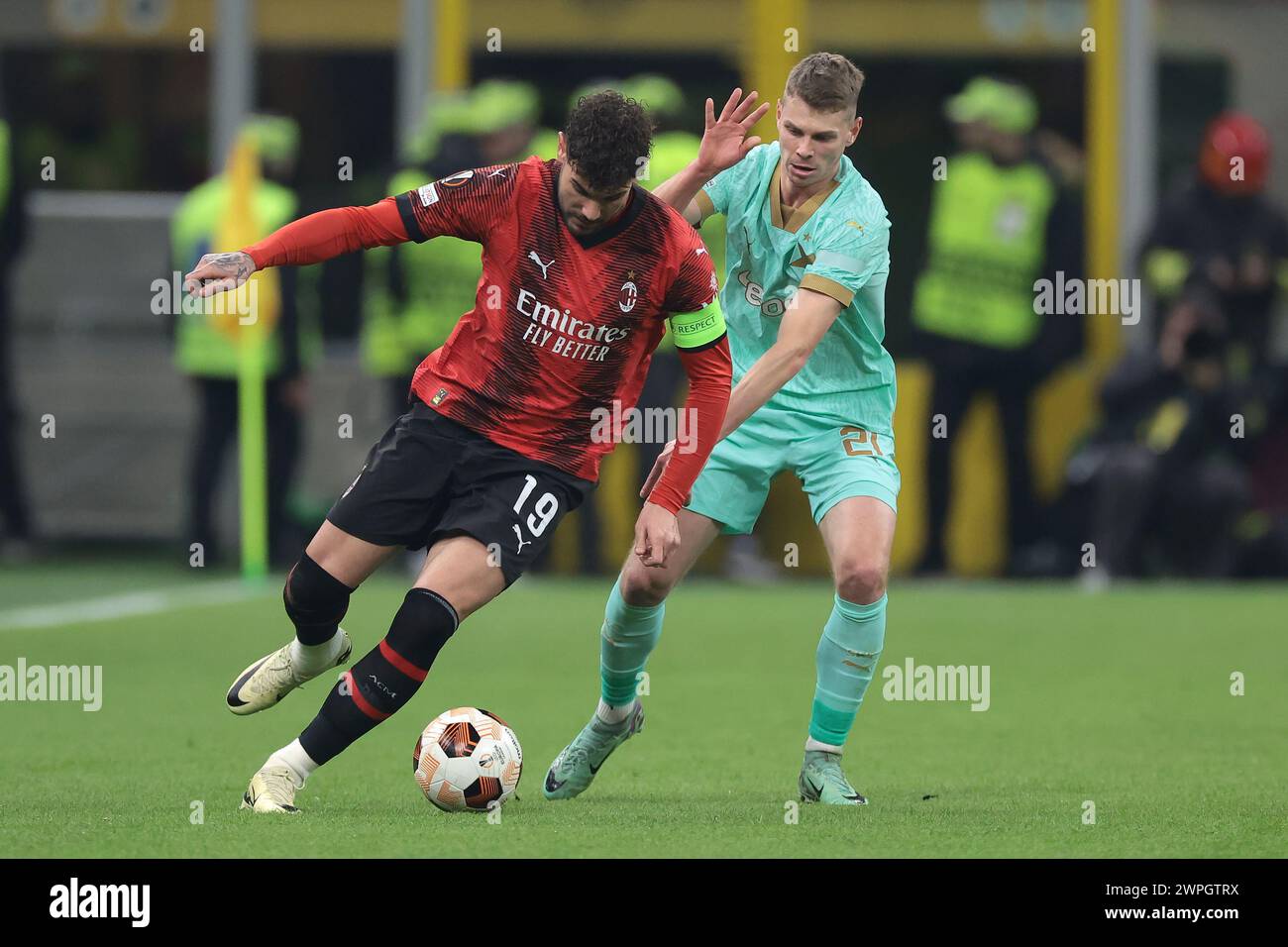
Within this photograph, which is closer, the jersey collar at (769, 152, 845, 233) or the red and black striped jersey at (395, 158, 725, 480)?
the red and black striped jersey at (395, 158, 725, 480)

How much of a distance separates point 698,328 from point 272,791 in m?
1.62

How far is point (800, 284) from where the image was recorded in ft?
21.8

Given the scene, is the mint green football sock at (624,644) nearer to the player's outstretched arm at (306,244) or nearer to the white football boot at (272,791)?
the white football boot at (272,791)

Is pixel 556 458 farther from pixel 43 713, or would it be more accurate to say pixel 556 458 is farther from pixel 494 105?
pixel 494 105

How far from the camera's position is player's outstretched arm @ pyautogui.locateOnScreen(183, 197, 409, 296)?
231 inches

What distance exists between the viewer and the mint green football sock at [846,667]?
→ 6629mm

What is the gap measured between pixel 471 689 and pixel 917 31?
7.67m

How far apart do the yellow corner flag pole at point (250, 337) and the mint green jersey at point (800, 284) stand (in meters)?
6.71

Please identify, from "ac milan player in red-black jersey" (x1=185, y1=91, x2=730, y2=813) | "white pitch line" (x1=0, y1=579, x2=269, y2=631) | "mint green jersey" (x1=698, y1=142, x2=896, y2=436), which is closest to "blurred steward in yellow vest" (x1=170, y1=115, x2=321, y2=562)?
"white pitch line" (x1=0, y1=579, x2=269, y2=631)

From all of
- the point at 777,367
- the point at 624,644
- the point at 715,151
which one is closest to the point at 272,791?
the point at 624,644

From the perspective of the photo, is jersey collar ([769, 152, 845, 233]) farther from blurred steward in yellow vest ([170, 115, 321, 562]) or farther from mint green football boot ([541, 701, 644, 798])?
blurred steward in yellow vest ([170, 115, 321, 562])

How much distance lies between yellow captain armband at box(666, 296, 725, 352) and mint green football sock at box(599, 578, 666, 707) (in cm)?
82

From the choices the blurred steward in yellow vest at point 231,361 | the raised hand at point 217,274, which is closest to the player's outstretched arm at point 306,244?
the raised hand at point 217,274

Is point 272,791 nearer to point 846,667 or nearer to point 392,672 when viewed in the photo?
point 392,672
